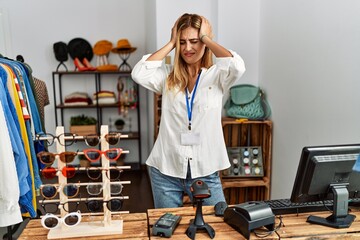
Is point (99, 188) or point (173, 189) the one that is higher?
point (99, 188)

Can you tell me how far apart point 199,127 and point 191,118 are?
0.20 feet

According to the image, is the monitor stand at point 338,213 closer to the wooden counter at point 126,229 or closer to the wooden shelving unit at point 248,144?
the wooden counter at point 126,229

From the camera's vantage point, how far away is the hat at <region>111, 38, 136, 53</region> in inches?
171

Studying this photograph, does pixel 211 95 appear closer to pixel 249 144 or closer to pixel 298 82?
pixel 298 82

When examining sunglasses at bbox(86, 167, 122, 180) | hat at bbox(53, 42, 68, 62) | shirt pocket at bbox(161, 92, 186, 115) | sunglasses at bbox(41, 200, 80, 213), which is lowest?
sunglasses at bbox(41, 200, 80, 213)

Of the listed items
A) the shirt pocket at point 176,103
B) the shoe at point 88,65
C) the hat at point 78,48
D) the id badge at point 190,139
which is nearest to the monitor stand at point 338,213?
the id badge at point 190,139

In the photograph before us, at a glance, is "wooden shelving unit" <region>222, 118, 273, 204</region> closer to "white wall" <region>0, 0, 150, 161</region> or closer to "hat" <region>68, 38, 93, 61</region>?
"white wall" <region>0, 0, 150, 161</region>

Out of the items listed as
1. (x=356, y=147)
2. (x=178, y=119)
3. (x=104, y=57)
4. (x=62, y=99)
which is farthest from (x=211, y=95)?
(x=62, y=99)

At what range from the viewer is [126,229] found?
1.26m

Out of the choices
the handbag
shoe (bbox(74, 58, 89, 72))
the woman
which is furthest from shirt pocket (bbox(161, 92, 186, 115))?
shoe (bbox(74, 58, 89, 72))

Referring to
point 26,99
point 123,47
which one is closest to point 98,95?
point 123,47

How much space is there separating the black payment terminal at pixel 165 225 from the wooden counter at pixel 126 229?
5cm

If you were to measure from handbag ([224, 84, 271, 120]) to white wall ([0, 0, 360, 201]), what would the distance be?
0.10 m

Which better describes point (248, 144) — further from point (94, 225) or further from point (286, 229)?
point (94, 225)
